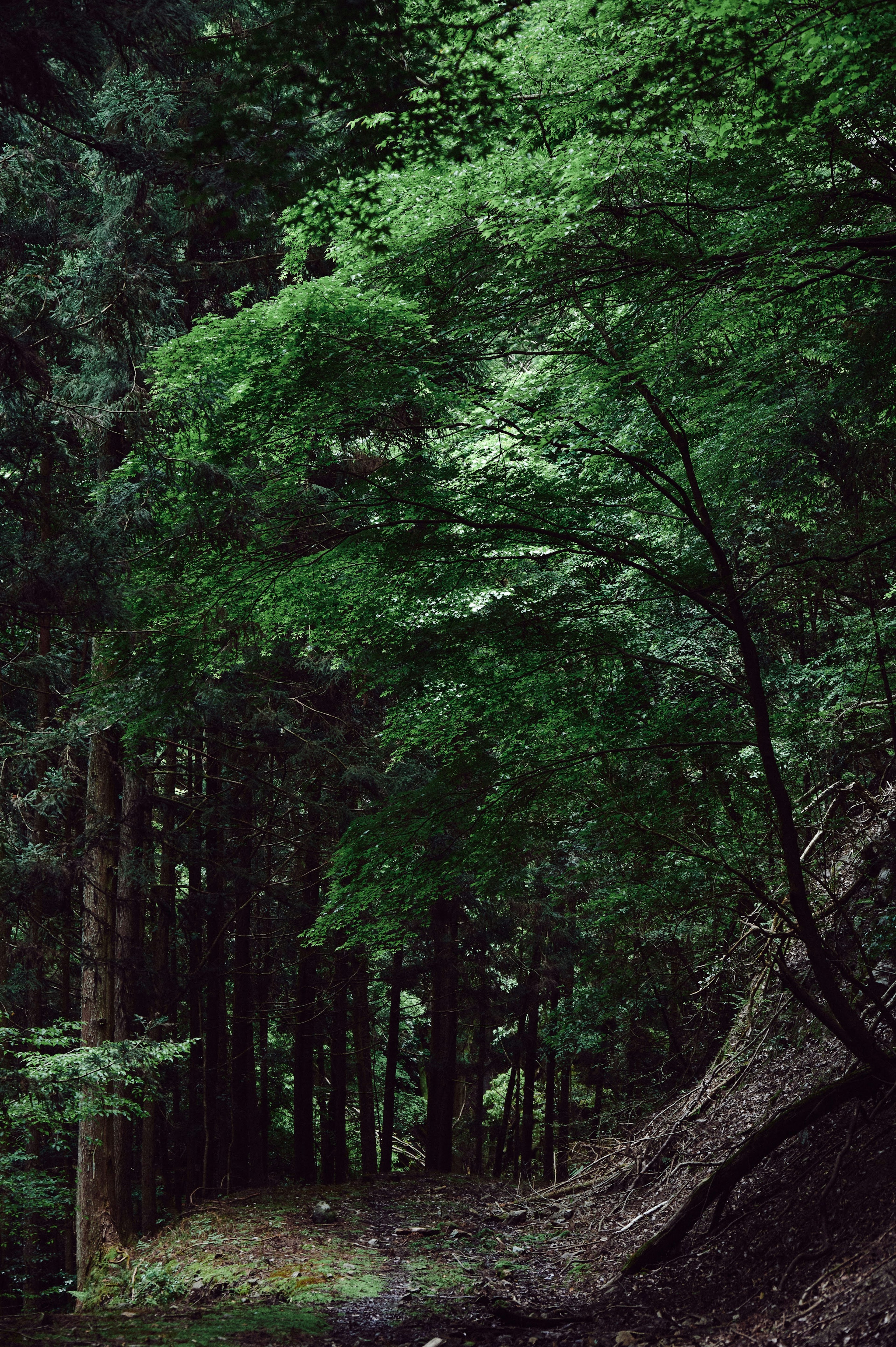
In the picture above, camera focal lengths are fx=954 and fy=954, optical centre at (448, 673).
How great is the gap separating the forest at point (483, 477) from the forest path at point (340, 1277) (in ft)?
3.34

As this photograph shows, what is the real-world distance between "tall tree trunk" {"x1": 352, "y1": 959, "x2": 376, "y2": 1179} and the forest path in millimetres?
3482

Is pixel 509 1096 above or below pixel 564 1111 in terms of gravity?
above

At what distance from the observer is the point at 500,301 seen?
5.27m

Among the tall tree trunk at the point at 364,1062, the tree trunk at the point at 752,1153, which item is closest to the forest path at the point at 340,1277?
the tree trunk at the point at 752,1153

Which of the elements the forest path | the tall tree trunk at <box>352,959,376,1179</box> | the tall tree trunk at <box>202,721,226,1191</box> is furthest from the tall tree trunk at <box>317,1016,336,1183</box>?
the forest path

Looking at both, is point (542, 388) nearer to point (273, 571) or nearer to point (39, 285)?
point (273, 571)

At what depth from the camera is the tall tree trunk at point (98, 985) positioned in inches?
391

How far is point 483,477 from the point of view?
237 inches

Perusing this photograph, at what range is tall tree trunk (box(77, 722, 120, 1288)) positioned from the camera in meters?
9.94

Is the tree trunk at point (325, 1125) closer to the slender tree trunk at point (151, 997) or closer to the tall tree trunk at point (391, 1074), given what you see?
the tall tree trunk at point (391, 1074)

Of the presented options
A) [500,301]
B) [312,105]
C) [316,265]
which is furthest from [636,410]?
[316,265]

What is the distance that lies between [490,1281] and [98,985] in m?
4.94

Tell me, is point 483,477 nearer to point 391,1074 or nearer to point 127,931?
point 127,931

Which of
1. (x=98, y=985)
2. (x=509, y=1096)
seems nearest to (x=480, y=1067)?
(x=509, y=1096)
